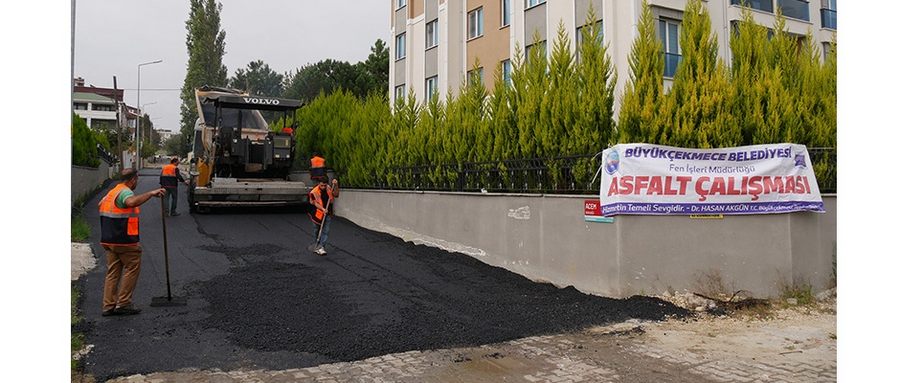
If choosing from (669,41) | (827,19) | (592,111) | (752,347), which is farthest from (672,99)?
(827,19)

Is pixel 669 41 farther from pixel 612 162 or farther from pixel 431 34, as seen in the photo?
pixel 431 34

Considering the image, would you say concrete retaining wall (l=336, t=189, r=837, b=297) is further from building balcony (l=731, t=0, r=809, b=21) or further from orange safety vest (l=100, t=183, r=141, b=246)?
building balcony (l=731, t=0, r=809, b=21)

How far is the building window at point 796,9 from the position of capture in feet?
66.8

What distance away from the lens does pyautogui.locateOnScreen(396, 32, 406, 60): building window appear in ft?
98.4

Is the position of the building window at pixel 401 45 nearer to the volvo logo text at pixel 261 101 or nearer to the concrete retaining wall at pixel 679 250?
the volvo logo text at pixel 261 101

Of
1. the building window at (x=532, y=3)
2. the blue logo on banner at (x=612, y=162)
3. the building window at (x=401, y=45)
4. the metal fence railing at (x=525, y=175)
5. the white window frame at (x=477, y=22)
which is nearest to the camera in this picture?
the blue logo on banner at (x=612, y=162)

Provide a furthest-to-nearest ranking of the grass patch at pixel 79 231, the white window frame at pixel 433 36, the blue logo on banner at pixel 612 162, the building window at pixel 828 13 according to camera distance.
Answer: the white window frame at pixel 433 36, the building window at pixel 828 13, the grass patch at pixel 79 231, the blue logo on banner at pixel 612 162

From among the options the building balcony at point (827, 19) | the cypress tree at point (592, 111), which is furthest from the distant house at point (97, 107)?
the cypress tree at point (592, 111)

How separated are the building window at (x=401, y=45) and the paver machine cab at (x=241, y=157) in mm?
14771

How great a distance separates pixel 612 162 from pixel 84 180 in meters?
16.8

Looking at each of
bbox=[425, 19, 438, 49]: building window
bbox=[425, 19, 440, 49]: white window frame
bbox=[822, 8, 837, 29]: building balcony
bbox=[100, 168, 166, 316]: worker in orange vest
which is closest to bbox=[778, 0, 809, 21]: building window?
bbox=[822, 8, 837, 29]: building balcony

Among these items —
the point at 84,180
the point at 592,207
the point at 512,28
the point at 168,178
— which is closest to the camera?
the point at 592,207

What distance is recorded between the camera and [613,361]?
16.9 ft

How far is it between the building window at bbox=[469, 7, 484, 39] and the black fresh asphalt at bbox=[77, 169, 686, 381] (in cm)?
1473
